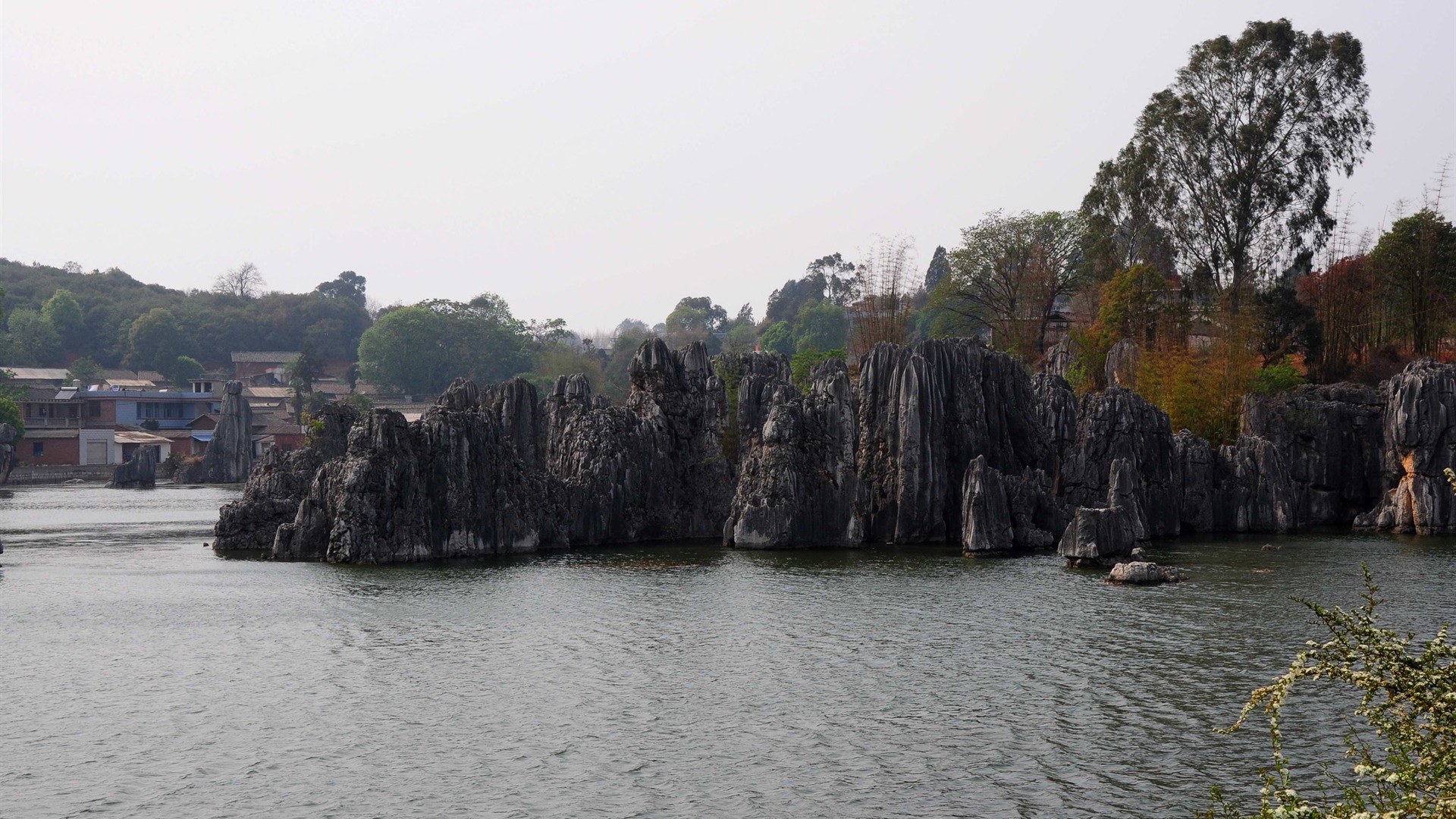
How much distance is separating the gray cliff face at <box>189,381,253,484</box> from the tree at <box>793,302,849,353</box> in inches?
3271

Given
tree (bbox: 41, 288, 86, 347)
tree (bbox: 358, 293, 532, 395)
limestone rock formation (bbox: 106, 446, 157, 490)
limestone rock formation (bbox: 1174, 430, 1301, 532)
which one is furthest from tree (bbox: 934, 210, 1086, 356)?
tree (bbox: 41, 288, 86, 347)

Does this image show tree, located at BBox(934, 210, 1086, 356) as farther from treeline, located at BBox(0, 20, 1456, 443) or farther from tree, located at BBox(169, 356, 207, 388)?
tree, located at BBox(169, 356, 207, 388)

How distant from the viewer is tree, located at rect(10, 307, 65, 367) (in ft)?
597

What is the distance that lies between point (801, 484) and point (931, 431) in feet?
22.5

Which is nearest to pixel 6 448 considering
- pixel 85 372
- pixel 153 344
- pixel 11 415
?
pixel 11 415

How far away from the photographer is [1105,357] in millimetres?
83750

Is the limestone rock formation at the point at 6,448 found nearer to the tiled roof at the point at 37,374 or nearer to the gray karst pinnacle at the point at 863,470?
the tiled roof at the point at 37,374

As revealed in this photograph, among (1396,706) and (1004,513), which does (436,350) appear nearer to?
(1004,513)

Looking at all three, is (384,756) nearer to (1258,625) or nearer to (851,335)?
(1258,625)

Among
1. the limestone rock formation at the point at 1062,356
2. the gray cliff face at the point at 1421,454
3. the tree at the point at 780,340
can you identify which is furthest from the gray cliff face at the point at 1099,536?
the tree at the point at 780,340

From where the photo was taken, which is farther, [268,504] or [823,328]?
[823,328]

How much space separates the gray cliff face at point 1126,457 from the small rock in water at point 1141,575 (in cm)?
1571

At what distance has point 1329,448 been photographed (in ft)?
219

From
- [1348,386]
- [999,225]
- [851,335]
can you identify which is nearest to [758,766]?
[1348,386]
